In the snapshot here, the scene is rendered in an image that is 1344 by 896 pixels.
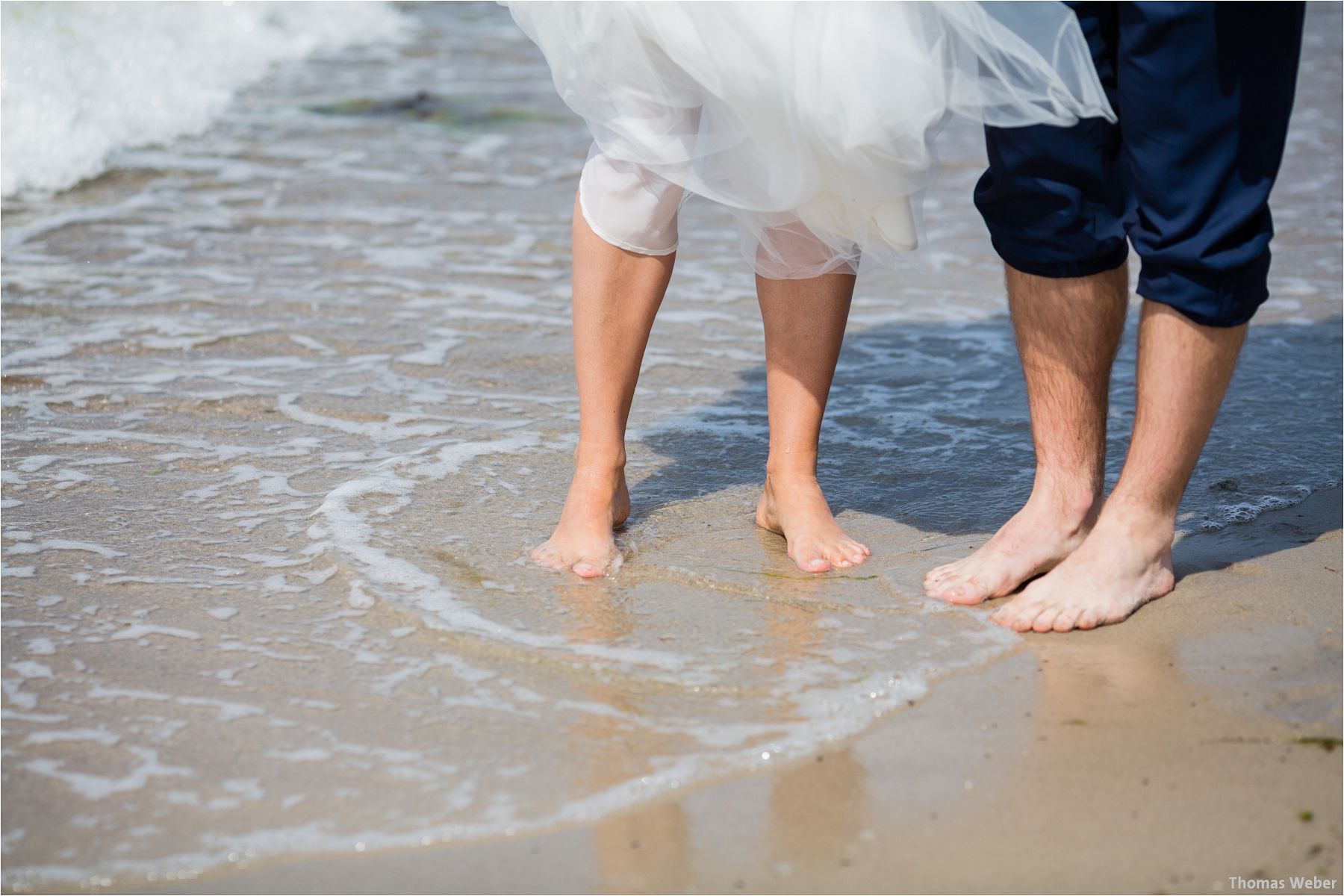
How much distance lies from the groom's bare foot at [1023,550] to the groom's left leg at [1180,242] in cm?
8

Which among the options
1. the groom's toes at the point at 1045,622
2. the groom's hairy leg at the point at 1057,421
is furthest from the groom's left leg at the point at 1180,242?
the groom's hairy leg at the point at 1057,421

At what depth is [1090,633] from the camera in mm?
2166

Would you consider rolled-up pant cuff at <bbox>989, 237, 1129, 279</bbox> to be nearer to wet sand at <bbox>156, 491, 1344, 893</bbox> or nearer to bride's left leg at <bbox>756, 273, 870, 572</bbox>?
bride's left leg at <bbox>756, 273, 870, 572</bbox>

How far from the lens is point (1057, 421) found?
2.38 meters

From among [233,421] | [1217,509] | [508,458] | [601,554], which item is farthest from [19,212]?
[1217,509]

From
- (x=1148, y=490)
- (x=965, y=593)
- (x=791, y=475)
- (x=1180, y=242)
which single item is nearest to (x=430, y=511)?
(x=791, y=475)

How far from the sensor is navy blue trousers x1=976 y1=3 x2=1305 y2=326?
1950 mm

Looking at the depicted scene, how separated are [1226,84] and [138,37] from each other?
8482mm

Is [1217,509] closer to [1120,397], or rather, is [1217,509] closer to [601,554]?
[1120,397]

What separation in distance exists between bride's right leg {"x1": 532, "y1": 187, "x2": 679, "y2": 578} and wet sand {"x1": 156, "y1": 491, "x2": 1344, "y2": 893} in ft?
2.53

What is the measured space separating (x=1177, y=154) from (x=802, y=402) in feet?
2.70

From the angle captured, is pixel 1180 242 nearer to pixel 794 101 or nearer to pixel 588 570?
pixel 794 101

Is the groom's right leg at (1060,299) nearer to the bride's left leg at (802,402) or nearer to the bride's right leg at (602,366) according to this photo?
the bride's left leg at (802,402)

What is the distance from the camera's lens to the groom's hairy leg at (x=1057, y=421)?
230 cm
